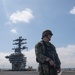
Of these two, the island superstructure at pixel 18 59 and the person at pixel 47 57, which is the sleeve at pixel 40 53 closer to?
the person at pixel 47 57

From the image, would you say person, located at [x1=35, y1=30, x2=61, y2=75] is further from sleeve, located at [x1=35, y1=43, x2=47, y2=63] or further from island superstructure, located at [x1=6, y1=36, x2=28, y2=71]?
island superstructure, located at [x1=6, y1=36, x2=28, y2=71]

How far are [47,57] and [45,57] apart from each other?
45mm

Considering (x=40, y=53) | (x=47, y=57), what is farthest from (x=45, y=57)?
(x=40, y=53)

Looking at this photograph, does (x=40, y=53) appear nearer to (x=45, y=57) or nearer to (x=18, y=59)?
(x=45, y=57)

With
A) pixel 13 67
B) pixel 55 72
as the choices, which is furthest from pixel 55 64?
pixel 13 67

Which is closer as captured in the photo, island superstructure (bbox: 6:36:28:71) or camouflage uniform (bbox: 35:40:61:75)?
camouflage uniform (bbox: 35:40:61:75)

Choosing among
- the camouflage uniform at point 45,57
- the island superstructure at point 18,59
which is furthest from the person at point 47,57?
the island superstructure at point 18,59

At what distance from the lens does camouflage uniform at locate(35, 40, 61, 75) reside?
229 inches

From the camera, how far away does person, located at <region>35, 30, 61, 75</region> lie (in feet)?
19.0

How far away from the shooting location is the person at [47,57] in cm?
580

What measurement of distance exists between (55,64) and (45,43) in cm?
52

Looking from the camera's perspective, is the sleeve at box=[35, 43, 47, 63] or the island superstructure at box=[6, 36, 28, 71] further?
the island superstructure at box=[6, 36, 28, 71]

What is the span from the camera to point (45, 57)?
581 centimetres

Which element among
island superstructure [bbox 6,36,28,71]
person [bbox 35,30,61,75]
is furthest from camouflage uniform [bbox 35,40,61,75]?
island superstructure [bbox 6,36,28,71]
